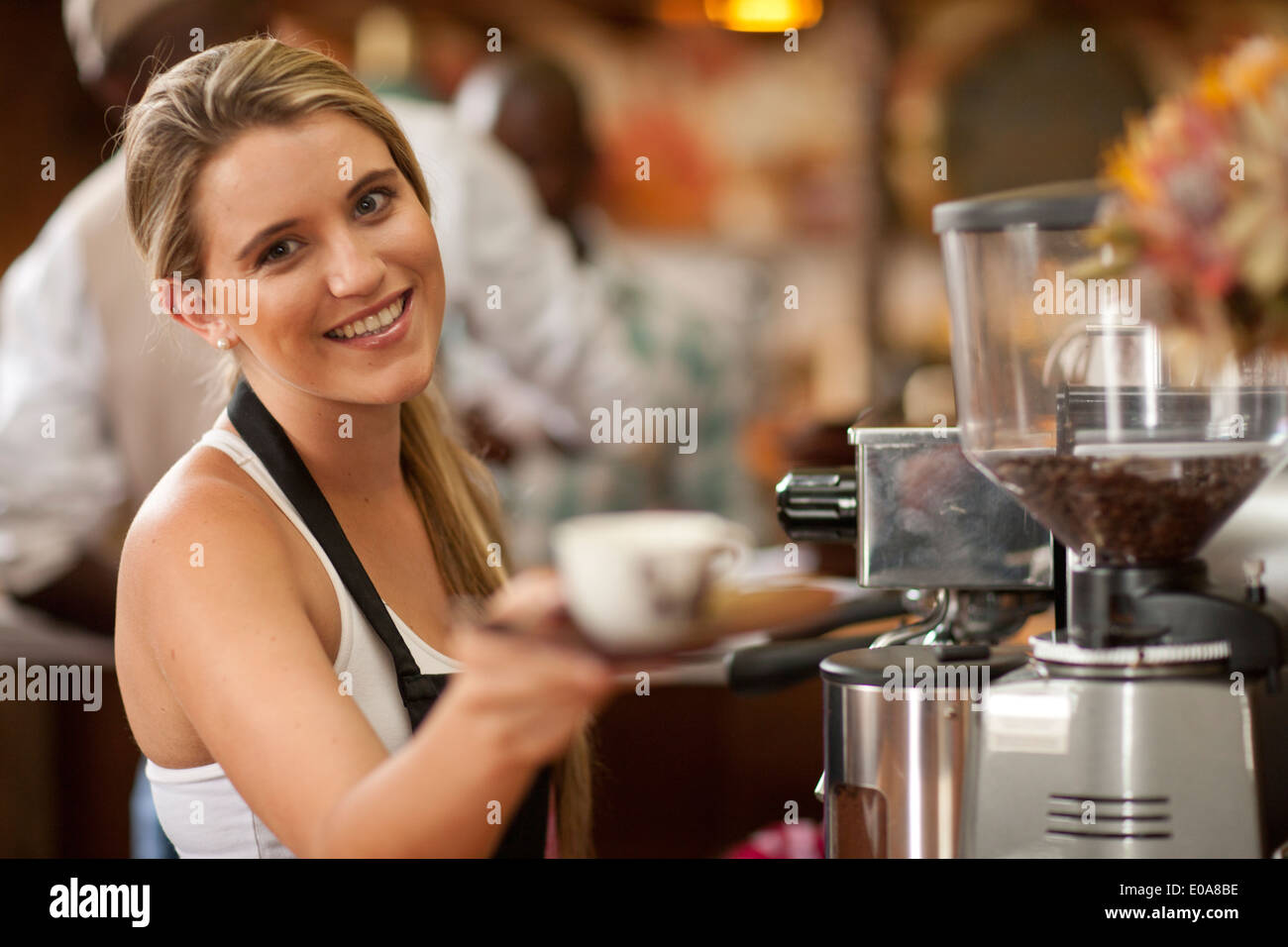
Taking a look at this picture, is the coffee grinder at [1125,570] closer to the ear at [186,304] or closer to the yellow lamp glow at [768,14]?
the ear at [186,304]

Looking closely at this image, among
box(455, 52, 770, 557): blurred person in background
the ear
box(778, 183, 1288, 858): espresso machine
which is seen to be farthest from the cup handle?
box(455, 52, 770, 557): blurred person in background

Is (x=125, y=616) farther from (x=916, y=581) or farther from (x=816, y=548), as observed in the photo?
(x=816, y=548)

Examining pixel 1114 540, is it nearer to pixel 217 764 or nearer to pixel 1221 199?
pixel 1221 199

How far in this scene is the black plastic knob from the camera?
865 mm

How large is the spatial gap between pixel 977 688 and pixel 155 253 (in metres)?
0.56

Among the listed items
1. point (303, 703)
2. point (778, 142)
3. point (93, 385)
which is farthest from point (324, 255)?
point (778, 142)

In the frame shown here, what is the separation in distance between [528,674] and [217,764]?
37 cm

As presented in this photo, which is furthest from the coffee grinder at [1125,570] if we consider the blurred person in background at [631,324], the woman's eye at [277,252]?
the blurred person in background at [631,324]

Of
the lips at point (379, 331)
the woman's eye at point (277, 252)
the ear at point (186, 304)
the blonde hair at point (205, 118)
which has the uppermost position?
→ the blonde hair at point (205, 118)

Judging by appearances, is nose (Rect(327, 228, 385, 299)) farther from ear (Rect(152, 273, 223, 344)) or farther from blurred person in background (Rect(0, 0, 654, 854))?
blurred person in background (Rect(0, 0, 654, 854))

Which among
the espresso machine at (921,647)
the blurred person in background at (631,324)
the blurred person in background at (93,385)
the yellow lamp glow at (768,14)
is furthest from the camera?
the yellow lamp glow at (768,14)

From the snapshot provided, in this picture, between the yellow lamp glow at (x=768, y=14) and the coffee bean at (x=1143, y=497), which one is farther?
the yellow lamp glow at (x=768, y=14)

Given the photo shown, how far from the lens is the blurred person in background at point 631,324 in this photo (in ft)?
8.19

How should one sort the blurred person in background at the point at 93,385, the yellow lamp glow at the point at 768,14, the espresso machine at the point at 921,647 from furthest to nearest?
1. the yellow lamp glow at the point at 768,14
2. the blurred person in background at the point at 93,385
3. the espresso machine at the point at 921,647
